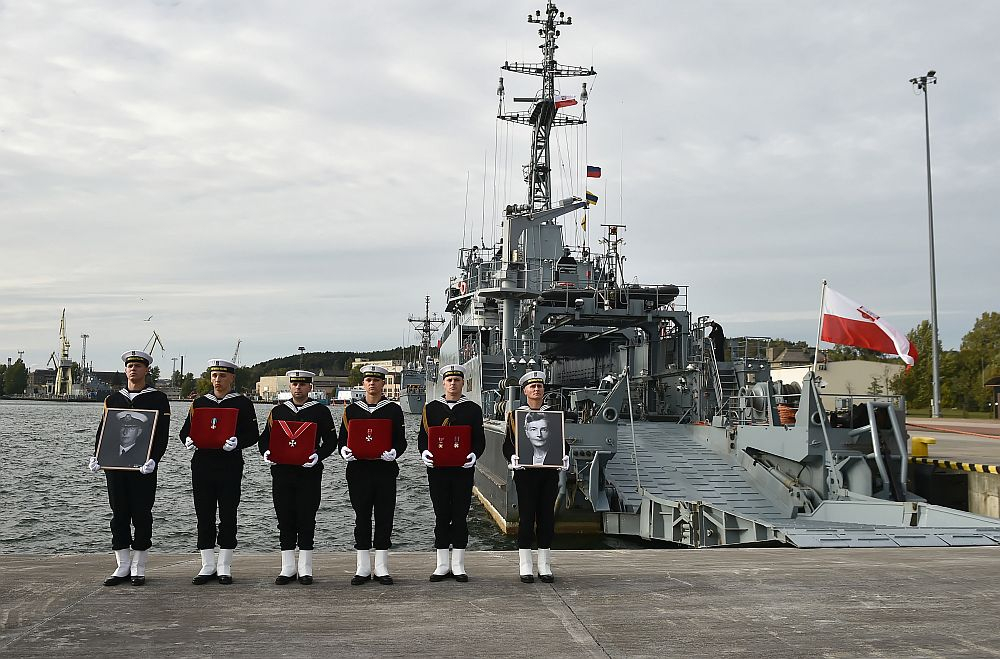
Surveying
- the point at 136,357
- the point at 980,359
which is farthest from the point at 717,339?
the point at 980,359

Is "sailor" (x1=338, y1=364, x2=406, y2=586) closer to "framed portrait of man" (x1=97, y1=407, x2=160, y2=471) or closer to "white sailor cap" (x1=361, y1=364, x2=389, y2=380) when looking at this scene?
"white sailor cap" (x1=361, y1=364, x2=389, y2=380)

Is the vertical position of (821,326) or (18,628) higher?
(821,326)

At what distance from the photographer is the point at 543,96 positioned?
3055 cm

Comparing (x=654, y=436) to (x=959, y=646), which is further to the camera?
(x=654, y=436)

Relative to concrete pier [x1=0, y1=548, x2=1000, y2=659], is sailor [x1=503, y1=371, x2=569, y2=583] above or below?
above

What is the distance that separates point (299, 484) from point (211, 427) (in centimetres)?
79

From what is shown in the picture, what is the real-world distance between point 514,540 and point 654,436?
400 cm

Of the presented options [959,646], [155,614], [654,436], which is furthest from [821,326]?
[155,614]

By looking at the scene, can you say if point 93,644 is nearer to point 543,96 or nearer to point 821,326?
point 821,326

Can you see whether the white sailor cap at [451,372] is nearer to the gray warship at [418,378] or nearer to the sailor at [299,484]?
the sailor at [299,484]

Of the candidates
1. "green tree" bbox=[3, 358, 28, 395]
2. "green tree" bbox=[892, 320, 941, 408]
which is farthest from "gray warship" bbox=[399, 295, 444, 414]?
"green tree" bbox=[3, 358, 28, 395]

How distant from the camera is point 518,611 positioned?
5402mm

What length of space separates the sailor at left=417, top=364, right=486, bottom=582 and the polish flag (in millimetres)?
9426

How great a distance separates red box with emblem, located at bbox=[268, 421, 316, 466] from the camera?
6.29 m
